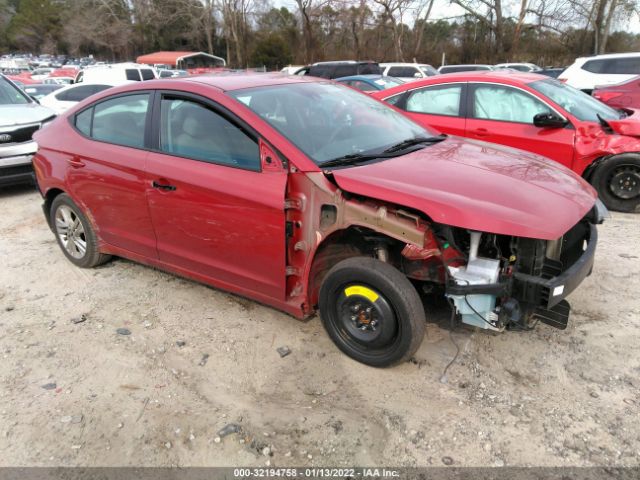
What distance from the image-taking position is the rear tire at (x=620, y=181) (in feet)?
17.9

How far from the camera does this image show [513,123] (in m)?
5.74

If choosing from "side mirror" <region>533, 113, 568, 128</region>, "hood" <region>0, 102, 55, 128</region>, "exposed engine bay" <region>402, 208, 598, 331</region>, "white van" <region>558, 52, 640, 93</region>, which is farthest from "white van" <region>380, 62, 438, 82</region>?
"exposed engine bay" <region>402, 208, 598, 331</region>

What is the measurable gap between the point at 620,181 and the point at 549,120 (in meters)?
1.12

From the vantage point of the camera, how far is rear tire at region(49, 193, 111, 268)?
172 inches

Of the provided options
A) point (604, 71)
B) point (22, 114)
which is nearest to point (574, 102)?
point (22, 114)

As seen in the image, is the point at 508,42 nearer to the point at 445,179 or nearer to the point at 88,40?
the point at 445,179

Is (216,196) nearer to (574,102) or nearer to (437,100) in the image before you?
(437,100)

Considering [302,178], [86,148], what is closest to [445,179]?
[302,178]

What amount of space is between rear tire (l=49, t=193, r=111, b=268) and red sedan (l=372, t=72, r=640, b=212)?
3.40 metres

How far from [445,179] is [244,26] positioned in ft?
183

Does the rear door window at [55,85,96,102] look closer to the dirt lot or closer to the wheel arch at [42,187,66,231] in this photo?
the wheel arch at [42,187,66,231]

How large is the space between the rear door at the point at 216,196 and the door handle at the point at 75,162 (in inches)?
34.6

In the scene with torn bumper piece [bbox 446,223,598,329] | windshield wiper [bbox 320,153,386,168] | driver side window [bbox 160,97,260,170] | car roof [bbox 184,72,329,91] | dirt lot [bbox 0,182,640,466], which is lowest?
dirt lot [bbox 0,182,640,466]

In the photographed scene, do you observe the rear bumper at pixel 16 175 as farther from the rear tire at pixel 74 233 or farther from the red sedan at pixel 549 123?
the red sedan at pixel 549 123
